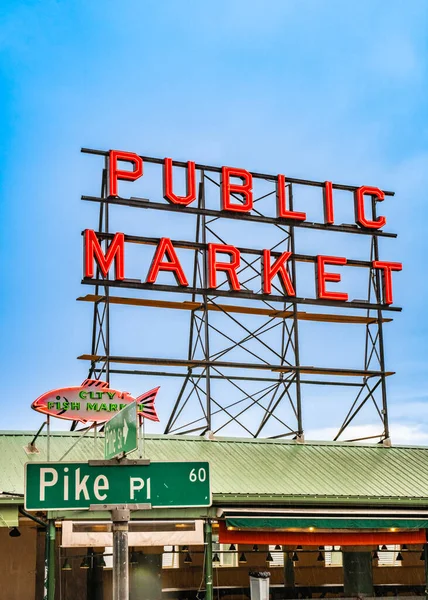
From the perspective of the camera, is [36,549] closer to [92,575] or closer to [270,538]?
[92,575]

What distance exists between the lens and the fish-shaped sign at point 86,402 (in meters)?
19.1

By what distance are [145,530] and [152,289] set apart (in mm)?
10039

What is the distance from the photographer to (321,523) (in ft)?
74.0

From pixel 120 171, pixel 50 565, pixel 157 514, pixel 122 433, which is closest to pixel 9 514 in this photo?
pixel 50 565

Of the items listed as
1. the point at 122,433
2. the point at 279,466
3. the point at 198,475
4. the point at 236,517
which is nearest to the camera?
the point at 122,433

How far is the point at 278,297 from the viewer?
102 ft

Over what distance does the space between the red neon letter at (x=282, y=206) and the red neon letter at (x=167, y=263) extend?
14.9 feet

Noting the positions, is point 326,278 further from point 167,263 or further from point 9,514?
point 9,514

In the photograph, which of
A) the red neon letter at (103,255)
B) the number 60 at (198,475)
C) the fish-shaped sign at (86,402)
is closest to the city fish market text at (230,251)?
the red neon letter at (103,255)

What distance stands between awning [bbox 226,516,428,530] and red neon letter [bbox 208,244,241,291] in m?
9.69

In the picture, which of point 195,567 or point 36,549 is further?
point 195,567

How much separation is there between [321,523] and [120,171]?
546 inches

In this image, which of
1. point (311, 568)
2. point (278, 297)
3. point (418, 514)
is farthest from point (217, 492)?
point (311, 568)

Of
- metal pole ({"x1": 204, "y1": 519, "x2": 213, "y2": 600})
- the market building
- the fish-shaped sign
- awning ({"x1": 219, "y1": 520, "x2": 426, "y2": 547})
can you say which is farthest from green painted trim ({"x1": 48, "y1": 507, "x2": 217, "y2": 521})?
the fish-shaped sign
